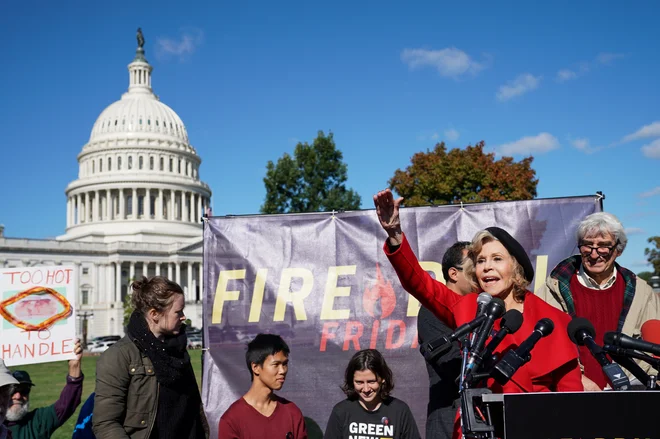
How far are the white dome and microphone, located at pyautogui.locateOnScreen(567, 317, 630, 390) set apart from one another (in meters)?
102

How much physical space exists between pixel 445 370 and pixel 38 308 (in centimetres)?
354

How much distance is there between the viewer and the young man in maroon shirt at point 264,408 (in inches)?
169

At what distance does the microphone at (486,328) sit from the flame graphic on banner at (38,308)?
168 inches

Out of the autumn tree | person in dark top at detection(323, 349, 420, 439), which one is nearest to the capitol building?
the autumn tree

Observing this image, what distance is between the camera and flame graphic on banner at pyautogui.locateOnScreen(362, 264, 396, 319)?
6996 mm

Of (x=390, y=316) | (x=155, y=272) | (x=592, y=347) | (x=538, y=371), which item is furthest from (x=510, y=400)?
(x=155, y=272)


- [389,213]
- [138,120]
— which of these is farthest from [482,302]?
[138,120]

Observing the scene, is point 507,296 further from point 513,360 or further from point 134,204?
point 134,204

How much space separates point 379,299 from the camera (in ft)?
23.1

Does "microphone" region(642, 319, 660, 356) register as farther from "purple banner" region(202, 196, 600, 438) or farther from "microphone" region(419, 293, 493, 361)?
"purple banner" region(202, 196, 600, 438)

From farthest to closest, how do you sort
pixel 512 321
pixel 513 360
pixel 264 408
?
pixel 264 408 → pixel 512 321 → pixel 513 360

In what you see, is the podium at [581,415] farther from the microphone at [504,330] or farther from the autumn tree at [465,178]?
the autumn tree at [465,178]

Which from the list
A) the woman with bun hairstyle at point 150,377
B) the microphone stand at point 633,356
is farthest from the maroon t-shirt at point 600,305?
the woman with bun hairstyle at point 150,377

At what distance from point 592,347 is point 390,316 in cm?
455
